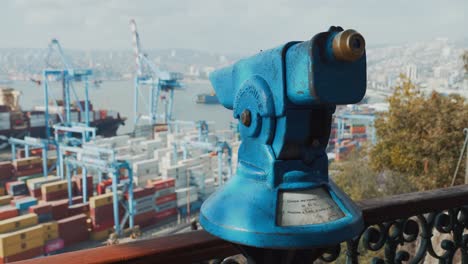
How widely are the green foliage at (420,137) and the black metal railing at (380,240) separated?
285 inches

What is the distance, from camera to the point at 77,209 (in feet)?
49.8

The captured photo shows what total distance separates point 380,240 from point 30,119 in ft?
102

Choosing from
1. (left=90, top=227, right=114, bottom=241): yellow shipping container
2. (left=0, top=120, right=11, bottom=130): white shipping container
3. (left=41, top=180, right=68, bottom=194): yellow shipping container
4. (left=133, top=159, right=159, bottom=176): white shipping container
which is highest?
(left=0, top=120, right=11, bottom=130): white shipping container

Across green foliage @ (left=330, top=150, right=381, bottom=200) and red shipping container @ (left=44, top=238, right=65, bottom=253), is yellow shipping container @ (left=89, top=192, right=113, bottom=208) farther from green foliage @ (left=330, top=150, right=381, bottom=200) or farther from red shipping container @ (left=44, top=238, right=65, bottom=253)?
green foliage @ (left=330, top=150, right=381, bottom=200)

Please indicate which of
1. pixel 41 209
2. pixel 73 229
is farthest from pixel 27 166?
pixel 73 229

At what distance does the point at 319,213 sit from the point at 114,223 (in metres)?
15.6

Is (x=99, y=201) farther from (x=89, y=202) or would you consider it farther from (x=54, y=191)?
(x=54, y=191)

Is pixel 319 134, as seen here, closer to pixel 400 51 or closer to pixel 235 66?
pixel 235 66

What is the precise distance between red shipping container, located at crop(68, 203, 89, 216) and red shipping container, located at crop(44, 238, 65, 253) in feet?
5.20

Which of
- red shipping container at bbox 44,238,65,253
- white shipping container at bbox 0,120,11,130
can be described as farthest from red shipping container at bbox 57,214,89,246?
white shipping container at bbox 0,120,11,130

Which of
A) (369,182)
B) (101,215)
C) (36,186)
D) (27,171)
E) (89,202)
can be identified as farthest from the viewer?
(27,171)

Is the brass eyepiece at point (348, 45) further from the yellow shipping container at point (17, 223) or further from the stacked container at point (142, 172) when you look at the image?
the stacked container at point (142, 172)

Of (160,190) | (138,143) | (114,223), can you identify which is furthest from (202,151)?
(114,223)

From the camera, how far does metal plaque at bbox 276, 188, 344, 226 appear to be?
2.71 feet
